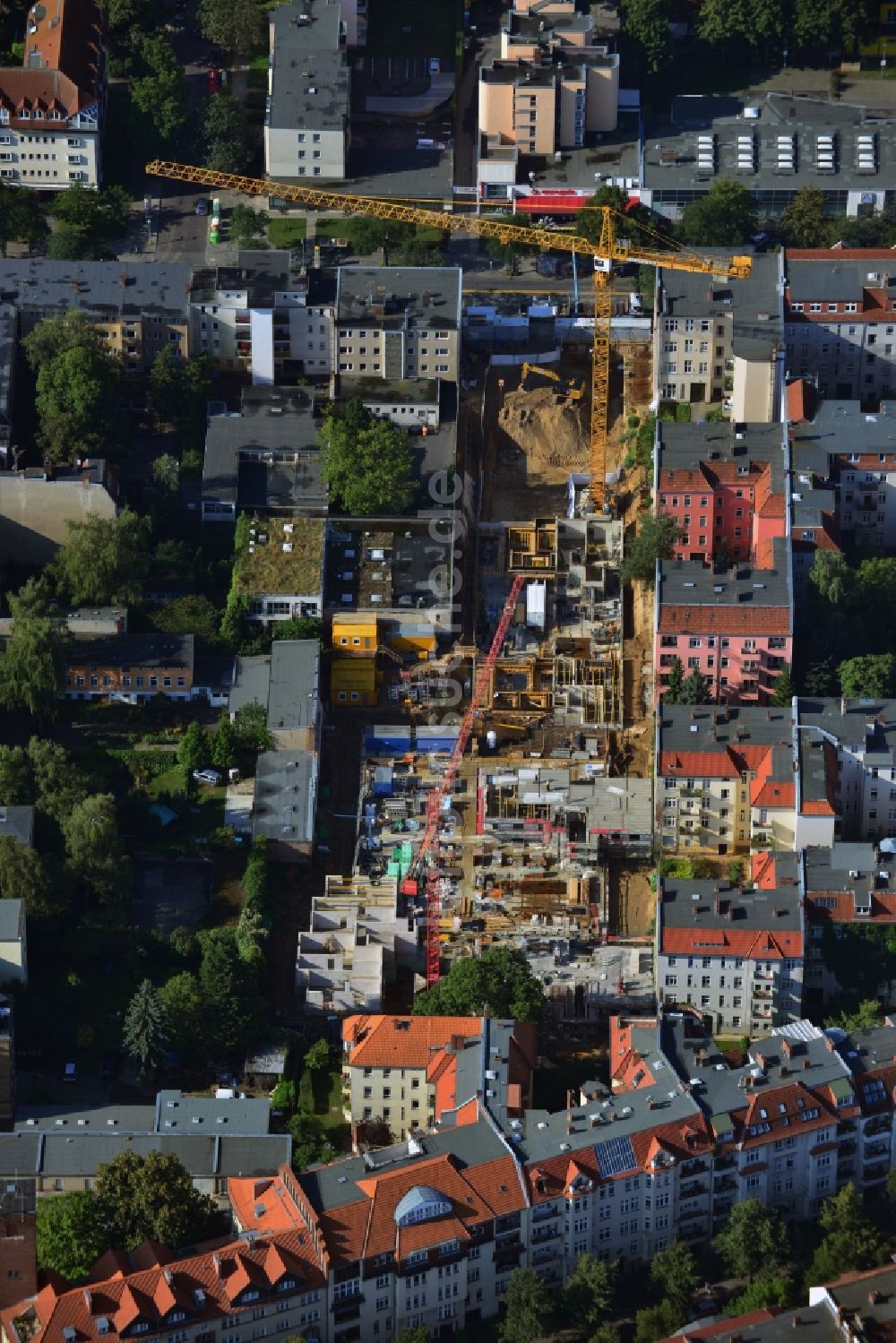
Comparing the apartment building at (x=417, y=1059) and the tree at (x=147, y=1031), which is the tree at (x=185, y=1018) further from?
the apartment building at (x=417, y=1059)

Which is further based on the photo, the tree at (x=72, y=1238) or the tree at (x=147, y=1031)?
the tree at (x=147, y=1031)

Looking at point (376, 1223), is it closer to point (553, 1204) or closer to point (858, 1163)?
point (553, 1204)

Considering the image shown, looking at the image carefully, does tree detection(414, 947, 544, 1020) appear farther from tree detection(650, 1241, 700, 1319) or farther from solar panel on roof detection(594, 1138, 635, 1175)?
tree detection(650, 1241, 700, 1319)

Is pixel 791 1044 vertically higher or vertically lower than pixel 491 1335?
higher

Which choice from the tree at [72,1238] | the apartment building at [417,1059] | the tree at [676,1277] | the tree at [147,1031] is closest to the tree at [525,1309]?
the tree at [676,1277]

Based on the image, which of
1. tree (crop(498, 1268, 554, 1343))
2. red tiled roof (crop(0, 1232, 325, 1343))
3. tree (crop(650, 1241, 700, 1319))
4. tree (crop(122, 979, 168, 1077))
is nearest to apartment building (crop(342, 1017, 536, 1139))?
tree (crop(122, 979, 168, 1077))

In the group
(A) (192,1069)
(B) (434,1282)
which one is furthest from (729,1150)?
(A) (192,1069)
